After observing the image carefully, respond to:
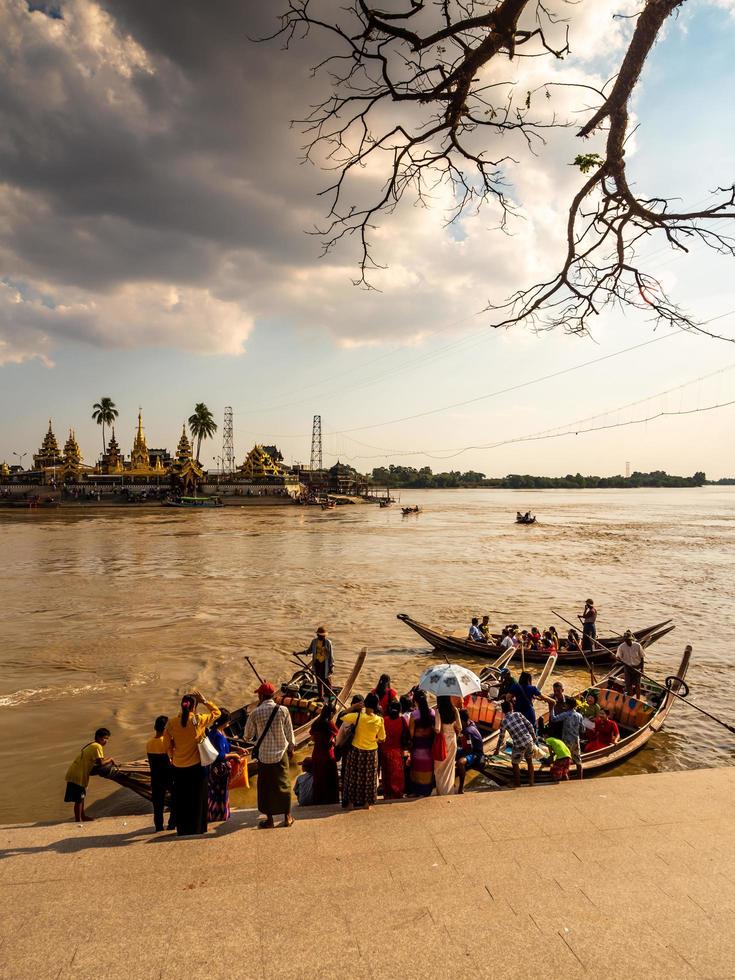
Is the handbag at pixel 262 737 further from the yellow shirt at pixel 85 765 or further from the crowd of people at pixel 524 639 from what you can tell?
the crowd of people at pixel 524 639

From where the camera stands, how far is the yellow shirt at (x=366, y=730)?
531 centimetres

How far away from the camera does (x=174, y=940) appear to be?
343 cm

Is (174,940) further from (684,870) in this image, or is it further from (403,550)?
(403,550)

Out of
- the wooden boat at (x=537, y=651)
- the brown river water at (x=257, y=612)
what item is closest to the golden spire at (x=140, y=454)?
the brown river water at (x=257, y=612)

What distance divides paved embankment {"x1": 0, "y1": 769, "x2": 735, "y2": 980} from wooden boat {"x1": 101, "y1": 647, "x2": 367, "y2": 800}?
4.67ft

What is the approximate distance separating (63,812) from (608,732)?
780 cm

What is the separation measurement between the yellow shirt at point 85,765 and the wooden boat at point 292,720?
0.78 ft

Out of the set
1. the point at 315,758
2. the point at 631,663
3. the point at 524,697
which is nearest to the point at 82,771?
the point at 315,758

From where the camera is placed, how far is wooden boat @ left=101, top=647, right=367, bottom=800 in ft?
21.8

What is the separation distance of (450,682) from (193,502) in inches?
3587

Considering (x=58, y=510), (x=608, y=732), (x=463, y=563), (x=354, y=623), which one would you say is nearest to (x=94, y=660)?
(x=354, y=623)

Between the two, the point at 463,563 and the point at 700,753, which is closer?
the point at 700,753

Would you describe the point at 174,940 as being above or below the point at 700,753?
above

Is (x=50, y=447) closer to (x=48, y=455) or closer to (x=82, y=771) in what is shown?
(x=48, y=455)
